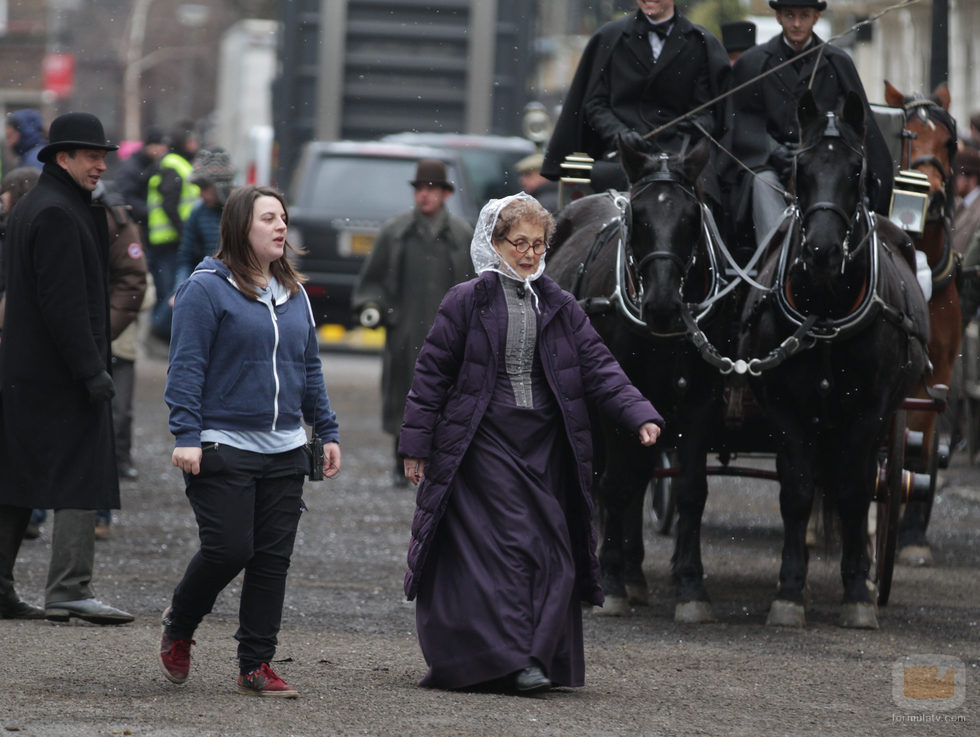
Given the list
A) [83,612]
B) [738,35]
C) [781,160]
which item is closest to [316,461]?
[83,612]

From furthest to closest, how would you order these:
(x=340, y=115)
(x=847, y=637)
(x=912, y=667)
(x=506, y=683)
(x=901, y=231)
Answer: (x=340, y=115), (x=901, y=231), (x=847, y=637), (x=912, y=667), (x=506, y=683)

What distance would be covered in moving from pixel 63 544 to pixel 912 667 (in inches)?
138

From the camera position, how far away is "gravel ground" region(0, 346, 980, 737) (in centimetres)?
669

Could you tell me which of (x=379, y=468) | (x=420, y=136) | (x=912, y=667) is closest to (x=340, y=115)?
(x=420, y=136)

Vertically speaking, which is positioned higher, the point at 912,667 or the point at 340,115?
the point at 340,115

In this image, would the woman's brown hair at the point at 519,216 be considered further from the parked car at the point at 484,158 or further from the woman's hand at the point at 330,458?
the parked car at the point at 484,158

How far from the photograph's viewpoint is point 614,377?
7.41 metres

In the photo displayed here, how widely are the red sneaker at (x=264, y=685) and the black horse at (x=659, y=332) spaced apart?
2.45m

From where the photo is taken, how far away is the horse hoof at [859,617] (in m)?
9.09

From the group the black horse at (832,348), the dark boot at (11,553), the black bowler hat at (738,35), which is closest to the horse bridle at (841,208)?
the black horse at (832,348)

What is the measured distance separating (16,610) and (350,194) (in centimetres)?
1459

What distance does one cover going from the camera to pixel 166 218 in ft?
59.4

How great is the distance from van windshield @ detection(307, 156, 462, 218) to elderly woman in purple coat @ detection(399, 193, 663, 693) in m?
15.2

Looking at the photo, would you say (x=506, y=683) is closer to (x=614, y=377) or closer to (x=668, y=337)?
(x=614, y=377)
